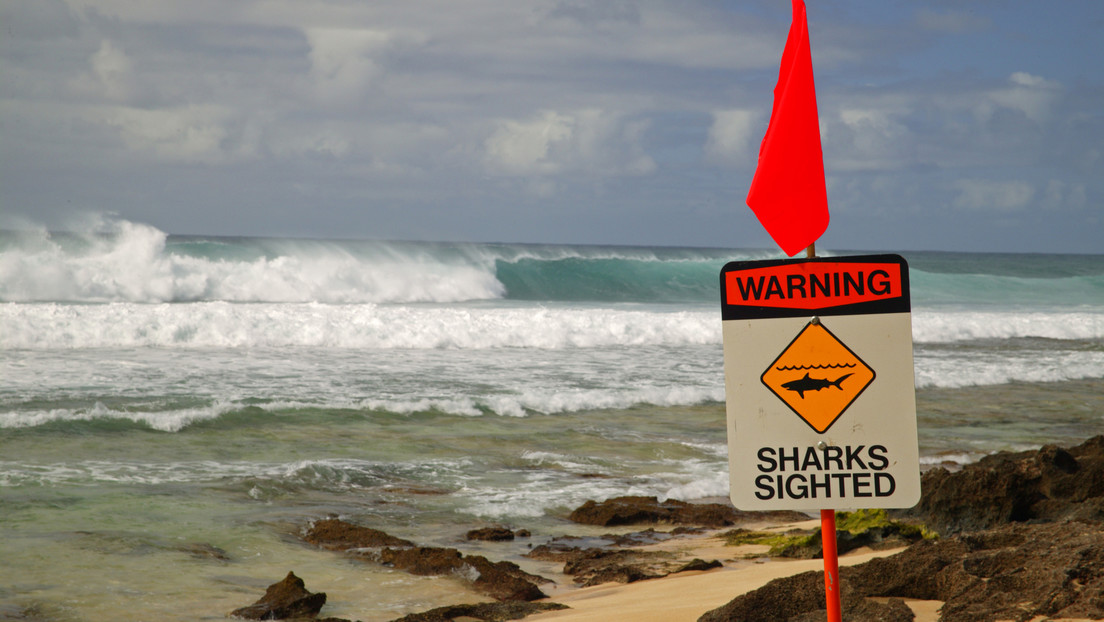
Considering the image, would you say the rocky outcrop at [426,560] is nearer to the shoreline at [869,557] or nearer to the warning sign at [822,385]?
the shoreline at [869,557]

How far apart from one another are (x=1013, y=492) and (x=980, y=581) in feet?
7.39

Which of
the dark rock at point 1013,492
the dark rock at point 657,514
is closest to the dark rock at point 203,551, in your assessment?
the dark rock at point 657,514

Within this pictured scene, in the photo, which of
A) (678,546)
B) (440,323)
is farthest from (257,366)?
(678,546)

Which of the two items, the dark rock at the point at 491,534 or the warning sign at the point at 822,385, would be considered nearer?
the warning sign at the point at 822,385

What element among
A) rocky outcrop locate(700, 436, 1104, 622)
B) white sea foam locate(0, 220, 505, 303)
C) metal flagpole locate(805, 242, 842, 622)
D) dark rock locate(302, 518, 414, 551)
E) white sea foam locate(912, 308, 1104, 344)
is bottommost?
dark rock locate(302, 518, 414, 551)

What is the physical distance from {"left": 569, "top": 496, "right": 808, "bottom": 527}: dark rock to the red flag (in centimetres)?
532

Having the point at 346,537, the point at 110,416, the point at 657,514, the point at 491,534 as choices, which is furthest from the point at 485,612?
the point at 110,416

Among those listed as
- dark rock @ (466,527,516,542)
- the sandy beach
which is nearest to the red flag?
the sandy beach

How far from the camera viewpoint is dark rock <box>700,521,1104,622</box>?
3.19 meters

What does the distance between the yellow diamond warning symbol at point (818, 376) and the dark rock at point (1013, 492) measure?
3530 millimetres

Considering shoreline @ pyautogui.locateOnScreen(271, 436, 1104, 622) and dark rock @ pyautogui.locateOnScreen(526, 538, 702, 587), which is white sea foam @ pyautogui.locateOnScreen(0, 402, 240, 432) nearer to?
shoreline @ pyautogui.locateOnScreen(271, 436, 1104, 622)

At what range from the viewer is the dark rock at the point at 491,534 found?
6.82 meters

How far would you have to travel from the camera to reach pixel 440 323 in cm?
2083

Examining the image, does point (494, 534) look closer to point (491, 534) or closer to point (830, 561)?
point (491, 534)
